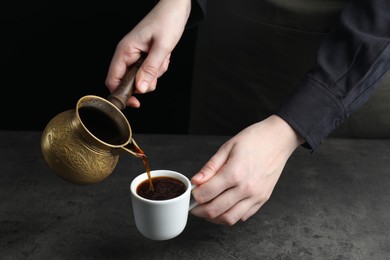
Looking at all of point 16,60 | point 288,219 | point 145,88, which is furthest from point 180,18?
point 16,60

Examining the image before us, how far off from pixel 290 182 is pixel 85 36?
3.67 ft

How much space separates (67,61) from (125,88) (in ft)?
3.57

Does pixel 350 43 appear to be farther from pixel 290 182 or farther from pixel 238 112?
pixel 238 112

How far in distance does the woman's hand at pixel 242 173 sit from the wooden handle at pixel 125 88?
0.22 meters

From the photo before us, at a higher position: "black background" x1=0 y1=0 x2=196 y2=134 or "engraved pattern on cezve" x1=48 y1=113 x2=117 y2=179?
"engraved pattern on cezve" x1=48 y1=113 x2=117 y2=179

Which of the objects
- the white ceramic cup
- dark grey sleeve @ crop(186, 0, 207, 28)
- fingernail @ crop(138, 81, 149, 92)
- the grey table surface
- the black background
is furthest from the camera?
the black background

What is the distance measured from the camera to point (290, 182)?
142cm

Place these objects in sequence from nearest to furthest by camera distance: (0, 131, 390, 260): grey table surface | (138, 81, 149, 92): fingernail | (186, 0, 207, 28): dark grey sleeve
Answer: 1. (0, 131, 390, 260): grey table surface
2. (138, 81, 149, 92): fingernail
3. (186, 0, 207, 28): dark grey sleeve

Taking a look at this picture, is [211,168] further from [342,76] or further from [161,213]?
[342,76]

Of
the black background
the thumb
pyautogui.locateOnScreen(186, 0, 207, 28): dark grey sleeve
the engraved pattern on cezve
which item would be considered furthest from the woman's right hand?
the black background

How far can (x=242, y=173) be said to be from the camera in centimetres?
112

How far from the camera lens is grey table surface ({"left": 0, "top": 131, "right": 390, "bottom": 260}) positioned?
1.14 m

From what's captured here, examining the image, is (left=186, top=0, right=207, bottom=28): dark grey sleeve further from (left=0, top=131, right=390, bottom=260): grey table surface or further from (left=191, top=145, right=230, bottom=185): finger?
(left=191, top=145, right=230, bottom=185): finger

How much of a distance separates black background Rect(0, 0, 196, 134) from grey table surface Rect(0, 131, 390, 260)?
2.29 ft
